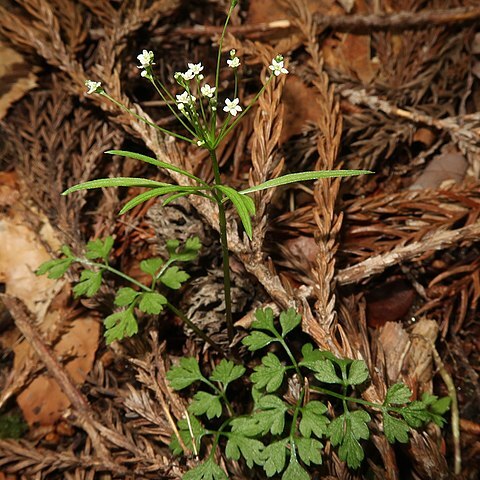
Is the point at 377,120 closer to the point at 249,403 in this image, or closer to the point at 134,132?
the point at 134,132

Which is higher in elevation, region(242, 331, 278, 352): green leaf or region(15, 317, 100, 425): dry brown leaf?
region(15, 317, 100, 425): dry brown leaf

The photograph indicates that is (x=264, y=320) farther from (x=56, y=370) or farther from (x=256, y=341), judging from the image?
(x=56, y=370)

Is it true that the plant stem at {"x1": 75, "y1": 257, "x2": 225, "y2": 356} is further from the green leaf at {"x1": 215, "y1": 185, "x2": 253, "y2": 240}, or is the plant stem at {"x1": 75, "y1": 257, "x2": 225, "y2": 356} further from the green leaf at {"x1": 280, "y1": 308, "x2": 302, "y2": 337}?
the green leaf at {"x1": 215, "y1": 185, "x2": 253, "y2": 240}

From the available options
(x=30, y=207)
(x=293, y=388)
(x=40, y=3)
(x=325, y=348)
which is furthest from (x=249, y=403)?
(x=40, y=3)

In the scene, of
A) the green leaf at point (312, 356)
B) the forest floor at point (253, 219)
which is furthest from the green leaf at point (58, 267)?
the green leaf at point (312, 356)

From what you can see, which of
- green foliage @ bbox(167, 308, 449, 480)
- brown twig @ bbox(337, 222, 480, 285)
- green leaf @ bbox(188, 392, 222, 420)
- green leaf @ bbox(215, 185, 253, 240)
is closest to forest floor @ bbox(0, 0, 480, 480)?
brown twig @ bbox(337, 222, 480, 285)

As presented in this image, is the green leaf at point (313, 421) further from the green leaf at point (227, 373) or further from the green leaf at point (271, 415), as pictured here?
the green leaf at point (227, 373)
